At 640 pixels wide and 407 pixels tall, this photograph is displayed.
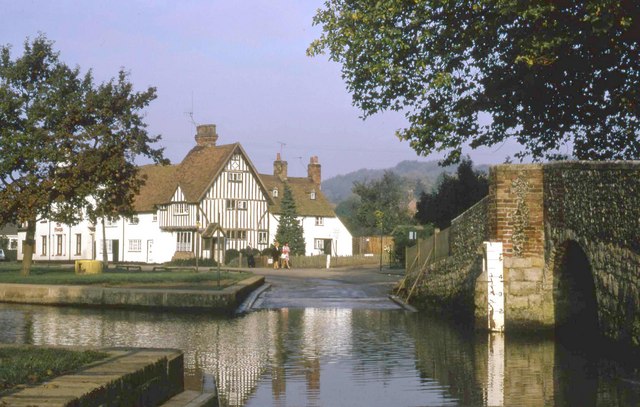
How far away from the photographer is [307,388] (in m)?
9.83

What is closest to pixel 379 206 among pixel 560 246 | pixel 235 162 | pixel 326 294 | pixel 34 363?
pixel 235 162

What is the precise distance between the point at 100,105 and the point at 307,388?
2582 cm

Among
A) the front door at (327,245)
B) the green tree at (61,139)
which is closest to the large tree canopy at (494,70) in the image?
the green tree at (61,139)

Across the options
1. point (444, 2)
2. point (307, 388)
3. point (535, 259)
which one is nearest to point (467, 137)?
point (444, 2)

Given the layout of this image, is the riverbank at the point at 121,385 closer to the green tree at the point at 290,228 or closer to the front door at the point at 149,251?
the green tree at the point at 290,228

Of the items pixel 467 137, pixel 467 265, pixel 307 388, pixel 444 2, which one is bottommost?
pixel 307 388

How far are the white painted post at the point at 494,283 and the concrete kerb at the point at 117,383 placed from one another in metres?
9.59

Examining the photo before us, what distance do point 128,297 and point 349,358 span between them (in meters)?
9.89

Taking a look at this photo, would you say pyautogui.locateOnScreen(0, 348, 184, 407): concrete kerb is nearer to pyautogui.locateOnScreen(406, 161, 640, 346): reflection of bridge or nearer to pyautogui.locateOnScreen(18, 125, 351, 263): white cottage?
pyautogui.locateOnScreen(406, 161, 640, 346): reflection of bridge

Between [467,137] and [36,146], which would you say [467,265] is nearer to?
[467,137]

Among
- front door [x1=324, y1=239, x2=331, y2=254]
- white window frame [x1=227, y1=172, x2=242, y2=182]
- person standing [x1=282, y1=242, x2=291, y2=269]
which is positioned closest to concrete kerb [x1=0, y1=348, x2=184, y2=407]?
person standing [x1=282, y1=242, x2=291, y2=269]

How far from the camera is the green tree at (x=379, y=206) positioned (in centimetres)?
8562

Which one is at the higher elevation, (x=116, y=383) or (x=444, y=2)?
(x=444, y=2)

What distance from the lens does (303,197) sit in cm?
8050
